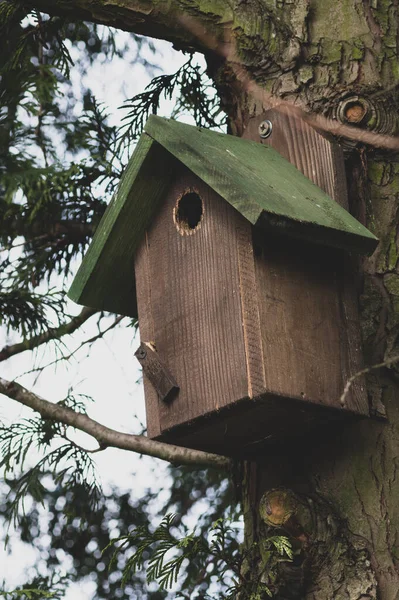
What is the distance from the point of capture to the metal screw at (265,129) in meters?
3.49

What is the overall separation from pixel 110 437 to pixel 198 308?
98 centimetres

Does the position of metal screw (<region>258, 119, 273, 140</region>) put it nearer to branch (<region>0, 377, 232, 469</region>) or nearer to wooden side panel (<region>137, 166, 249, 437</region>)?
wooden side panel (<region>137, 166, 249, 437</region>)

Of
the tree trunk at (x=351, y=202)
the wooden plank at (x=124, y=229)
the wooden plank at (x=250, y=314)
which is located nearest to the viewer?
the wooden plank at (x=250, y=314)

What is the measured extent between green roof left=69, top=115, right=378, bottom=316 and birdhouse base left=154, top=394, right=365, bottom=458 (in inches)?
17.0

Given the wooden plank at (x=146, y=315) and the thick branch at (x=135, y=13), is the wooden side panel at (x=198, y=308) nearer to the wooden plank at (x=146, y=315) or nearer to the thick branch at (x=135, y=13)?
the wooden plank at (x=146, y=315)

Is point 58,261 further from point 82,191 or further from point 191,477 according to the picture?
point 191,477

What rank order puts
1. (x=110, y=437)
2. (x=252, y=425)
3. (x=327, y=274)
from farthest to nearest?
(x=110, y=437), (x=327, y=274), (x=252, y=425)

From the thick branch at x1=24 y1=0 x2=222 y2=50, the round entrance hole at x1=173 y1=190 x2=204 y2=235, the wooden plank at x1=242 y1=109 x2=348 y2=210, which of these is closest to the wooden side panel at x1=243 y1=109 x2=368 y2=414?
the wooden plank at x1=242 y1=109 x2=348 y2=210

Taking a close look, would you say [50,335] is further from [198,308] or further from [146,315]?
[198,308]

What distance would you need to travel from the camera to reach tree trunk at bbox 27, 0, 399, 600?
3045 millimetres

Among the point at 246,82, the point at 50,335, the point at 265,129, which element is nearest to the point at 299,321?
the point at 265,129

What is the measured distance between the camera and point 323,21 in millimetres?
3535

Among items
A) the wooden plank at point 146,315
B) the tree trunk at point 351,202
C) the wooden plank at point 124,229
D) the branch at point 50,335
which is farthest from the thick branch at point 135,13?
the branch at point 50,335

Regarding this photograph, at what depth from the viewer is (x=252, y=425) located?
3.08 metres
